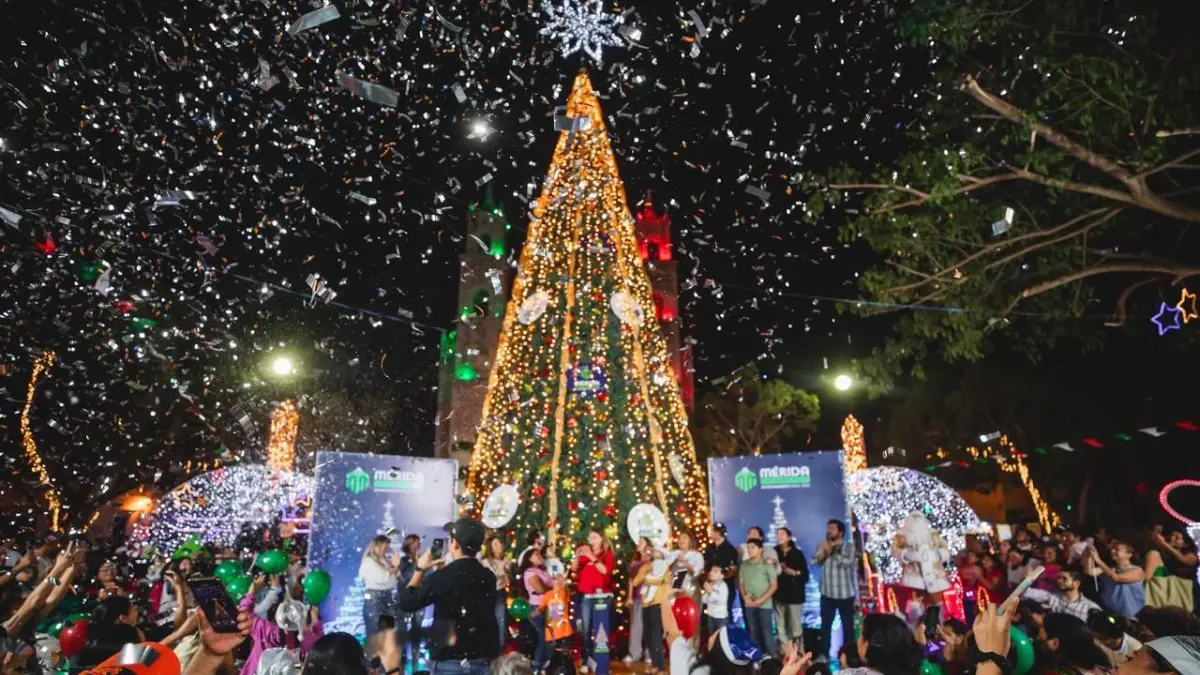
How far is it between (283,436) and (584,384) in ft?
85.9

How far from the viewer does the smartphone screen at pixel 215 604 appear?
134 inches

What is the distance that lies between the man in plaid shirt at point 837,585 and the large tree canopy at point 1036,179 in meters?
3.23

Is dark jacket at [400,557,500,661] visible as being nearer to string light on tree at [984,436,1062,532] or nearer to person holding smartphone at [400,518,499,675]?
person holding smartphone at [400,518,499,675]

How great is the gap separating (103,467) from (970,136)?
19.9 m

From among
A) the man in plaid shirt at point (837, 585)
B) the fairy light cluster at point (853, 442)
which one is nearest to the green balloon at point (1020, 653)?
the man in plaid shirt at point (837, 585)

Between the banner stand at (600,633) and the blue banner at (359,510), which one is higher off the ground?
the blue banner at (359,510)

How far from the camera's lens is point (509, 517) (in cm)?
1274

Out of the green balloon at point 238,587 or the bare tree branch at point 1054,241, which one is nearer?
the green balloon at point 238,587

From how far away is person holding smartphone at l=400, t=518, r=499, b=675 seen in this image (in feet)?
16.5

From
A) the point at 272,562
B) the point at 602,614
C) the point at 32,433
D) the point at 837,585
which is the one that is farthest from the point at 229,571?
the point at 32,433

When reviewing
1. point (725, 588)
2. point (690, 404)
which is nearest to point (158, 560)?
point (725, 588)

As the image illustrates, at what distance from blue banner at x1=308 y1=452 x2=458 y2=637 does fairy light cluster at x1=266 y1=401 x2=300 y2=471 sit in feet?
77.7

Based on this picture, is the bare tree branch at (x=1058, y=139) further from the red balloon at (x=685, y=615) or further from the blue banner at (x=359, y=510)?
the blue banner at (x=359, y=510)

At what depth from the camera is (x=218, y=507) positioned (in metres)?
20.4
